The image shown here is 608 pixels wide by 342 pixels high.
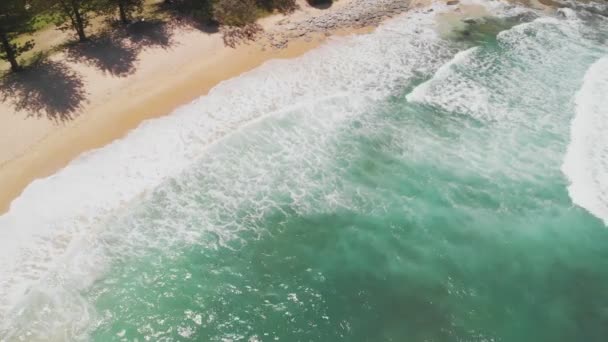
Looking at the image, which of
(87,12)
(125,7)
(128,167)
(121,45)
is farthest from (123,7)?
(128,167)

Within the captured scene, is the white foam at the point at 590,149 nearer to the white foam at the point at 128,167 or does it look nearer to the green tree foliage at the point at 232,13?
the white foam at the point at 128,167

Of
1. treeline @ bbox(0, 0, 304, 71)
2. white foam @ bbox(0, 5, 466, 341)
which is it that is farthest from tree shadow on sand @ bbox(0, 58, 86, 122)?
white foam @ bbox(0, 5, 466, 341)

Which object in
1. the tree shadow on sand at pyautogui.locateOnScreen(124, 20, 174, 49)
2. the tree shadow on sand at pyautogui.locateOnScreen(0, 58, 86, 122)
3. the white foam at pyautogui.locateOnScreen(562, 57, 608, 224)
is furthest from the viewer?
the tree shadow on sand at pyautogui.locateOnScreen(124, 20, 174, 49)

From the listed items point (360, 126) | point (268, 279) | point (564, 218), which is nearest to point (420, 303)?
point (268, 279)

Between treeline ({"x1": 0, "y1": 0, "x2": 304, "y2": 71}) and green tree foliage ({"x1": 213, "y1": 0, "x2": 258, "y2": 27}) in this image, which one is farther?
green tree foliage ({"x1": 213, "y1": 0, "x2": 258, "y2": 27})

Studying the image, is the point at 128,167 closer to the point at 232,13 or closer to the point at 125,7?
the point at 125,7

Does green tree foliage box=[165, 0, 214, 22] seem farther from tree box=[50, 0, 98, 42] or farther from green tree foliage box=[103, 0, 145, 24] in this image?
tree box=[50, 0, 98, 42]

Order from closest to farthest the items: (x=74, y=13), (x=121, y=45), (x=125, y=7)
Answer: (x=121, y=45) < (x=74, y=13) < (x=125, y=7)

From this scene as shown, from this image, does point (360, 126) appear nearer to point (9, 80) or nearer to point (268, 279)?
point (268, 279)
